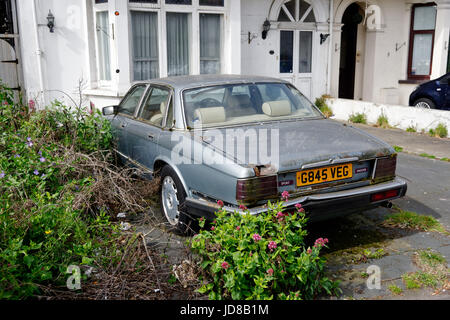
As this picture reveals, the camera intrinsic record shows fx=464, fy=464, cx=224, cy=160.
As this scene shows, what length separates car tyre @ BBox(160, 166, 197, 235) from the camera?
4.74m

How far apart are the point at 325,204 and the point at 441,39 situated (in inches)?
470

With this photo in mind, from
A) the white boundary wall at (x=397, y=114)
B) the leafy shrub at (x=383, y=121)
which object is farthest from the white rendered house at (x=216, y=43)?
the leafy shrub at (x=383, y=121)

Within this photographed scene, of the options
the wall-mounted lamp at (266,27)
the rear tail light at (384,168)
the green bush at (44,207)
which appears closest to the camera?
the green bush at (44,207)

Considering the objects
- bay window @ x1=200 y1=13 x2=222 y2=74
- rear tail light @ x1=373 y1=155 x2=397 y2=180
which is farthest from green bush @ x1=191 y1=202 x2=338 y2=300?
bay window @ x1=200 y1=13 x2=222 y2=74

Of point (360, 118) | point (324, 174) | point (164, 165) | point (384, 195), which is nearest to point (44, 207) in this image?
point (164, 165)

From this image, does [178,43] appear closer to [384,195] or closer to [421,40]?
[384,195]

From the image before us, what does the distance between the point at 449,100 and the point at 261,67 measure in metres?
4.89

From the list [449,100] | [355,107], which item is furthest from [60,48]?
[449,100]

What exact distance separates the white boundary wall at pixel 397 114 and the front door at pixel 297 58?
3.29ft

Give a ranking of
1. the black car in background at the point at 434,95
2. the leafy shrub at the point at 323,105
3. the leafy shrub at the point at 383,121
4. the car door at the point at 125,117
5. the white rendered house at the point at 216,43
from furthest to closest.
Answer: the leafy shrub at the point at 323,105, the black car in background at the point at 434,95, the leafy shrub at the point at 383,121, the white rendered house at the point at 216,43, the car door at the point at 125,117

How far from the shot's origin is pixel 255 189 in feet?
13.2

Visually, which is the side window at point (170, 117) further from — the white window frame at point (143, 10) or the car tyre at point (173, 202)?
the white window frame at point (143, 10)

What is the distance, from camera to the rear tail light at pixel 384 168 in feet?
15.2
